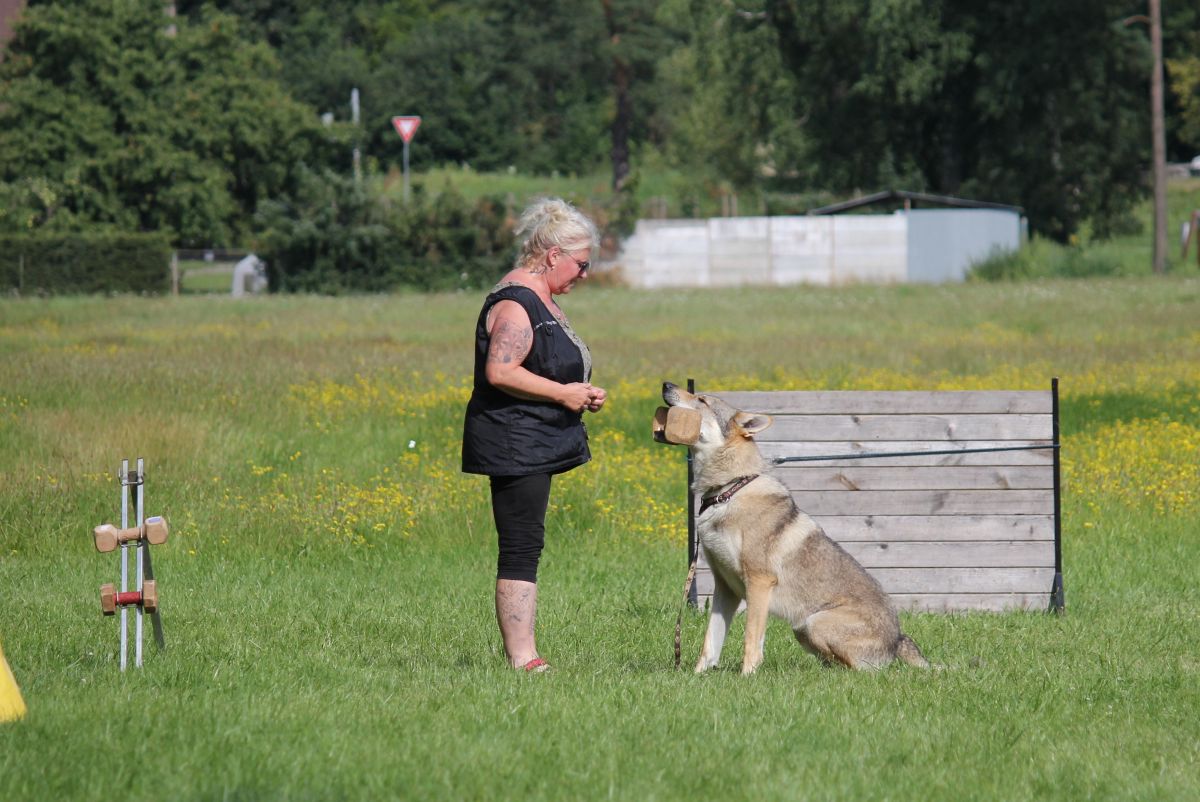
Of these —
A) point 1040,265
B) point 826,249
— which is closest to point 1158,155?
point 1040,265

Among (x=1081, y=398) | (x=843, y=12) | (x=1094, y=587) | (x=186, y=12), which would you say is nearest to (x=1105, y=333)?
(x=1081, y=398)

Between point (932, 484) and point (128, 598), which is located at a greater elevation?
point (932, 484)

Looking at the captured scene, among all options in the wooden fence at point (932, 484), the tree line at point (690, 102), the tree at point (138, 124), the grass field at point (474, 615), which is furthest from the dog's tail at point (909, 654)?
the tree at point (138, 124)

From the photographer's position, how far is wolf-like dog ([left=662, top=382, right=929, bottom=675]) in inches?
250

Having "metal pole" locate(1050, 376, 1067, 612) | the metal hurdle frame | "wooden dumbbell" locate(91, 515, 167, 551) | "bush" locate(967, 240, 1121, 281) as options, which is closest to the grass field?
"metal pole" locate(1050, 376, 1067, 612)

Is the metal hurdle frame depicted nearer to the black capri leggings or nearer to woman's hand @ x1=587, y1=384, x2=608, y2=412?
the black capri leggings

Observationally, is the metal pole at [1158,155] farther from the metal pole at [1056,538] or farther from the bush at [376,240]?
the metal pole at [1056,538]

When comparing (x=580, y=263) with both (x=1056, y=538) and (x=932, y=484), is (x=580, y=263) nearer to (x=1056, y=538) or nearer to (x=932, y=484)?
(x=932, y=484)

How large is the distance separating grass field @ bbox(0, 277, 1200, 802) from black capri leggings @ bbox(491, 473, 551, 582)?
47cm

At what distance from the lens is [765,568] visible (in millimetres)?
6363

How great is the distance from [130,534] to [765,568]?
8.82 ft

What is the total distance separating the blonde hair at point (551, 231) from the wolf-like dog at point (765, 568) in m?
0.83

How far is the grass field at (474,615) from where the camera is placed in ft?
15.2

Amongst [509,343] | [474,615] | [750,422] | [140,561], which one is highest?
[509,343]
